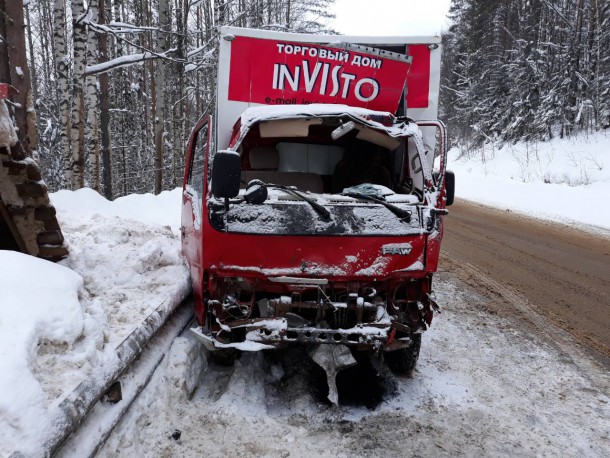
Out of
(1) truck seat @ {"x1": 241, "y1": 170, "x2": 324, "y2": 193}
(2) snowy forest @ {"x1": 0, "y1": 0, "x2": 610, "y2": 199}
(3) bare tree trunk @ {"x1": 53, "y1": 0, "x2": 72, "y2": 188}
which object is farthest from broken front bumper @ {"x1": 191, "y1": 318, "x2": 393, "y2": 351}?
(3) bare tree trunk @ {"x1": 53, "y1": 0, "x2": 72, "y2": 188}

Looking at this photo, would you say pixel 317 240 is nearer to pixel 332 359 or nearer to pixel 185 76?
pixel 332 359

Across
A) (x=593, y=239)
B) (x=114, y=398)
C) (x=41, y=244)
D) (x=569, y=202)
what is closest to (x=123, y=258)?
(x=41, y=244)

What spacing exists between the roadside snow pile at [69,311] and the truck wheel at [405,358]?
84.4 inches

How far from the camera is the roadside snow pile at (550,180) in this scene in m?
13.8

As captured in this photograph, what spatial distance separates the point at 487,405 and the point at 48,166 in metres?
29.2

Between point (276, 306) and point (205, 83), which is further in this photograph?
point (205, 83)

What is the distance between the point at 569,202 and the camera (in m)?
14.6

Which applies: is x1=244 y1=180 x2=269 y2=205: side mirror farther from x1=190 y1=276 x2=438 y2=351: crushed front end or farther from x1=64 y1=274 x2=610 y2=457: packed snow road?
x1=64 y1=274 x2=610 y2=457: packed snow road

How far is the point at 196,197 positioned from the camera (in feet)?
14.4

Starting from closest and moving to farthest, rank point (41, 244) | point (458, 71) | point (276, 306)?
point (276, 306), point (41, 244), point (458, 71)

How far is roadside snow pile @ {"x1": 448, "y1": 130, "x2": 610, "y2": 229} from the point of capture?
545 inches

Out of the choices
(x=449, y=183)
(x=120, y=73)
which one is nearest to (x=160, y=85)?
(x=120, y=73)

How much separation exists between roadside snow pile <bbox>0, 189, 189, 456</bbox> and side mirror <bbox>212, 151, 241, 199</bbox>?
1.30m

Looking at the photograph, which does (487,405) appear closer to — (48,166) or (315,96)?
(315,96)
